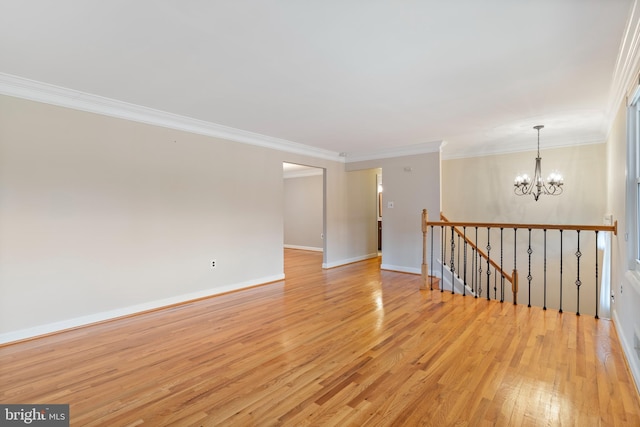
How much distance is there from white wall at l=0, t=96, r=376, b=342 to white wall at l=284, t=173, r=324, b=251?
156 inches

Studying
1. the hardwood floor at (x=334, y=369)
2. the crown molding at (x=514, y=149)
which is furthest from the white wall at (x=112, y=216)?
the crown molding at (x=514, y=149)

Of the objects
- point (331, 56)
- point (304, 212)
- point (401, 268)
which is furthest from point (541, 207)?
point (304, 212)

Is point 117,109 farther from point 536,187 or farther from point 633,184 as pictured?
point 536,187

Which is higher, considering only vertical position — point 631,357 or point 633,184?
point 633,184

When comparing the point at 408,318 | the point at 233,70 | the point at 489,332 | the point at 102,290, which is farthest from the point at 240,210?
the point at 489,332

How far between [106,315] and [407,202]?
5.02 meters

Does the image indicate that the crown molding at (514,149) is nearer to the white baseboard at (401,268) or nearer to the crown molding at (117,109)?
the white baseboard at (401,268)

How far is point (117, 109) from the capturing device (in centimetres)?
349

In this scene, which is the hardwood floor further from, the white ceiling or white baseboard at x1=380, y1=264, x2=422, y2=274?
the white ceiling

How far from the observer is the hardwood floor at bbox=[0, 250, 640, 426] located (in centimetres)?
186

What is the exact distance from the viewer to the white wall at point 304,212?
8985 millimetres

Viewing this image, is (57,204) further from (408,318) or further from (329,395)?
(408,318)

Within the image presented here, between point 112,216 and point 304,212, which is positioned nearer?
point 112,216

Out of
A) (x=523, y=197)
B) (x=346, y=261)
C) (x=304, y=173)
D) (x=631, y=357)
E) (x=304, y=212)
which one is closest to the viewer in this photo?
(x=631, y=357)
